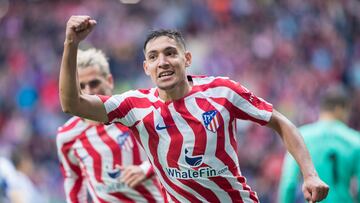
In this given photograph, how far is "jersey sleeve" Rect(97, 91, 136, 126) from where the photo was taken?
527 centimetres

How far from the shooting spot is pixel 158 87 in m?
5.29

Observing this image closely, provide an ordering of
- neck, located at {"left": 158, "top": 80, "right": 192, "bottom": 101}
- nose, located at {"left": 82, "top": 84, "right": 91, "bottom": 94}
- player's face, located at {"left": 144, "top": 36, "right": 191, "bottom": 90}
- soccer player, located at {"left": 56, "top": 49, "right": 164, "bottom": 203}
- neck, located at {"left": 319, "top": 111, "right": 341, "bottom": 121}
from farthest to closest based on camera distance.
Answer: neck, located at {"left": 319, "top": 111, "right": 341, "bottom": 121} → soccer player, located at {"left": 56, "top": 49, "right": 164, "bottom": 203} → nose, located at {"left": 82, "top": 84, "right": 91, "bottom": 94} → neck, located at {"left": 158, "top": 80, "right": 192, "bottom": 101} → player's face, located at {"left": 144, "top": 36, "right": 191, "bottom": 90}

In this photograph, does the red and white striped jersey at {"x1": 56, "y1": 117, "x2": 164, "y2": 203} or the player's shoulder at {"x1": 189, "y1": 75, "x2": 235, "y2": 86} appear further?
the red and white striped jersey at {"x1": 56, "y1": 117, "x2": 164, "y2": 203}

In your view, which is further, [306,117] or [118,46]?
[118,46]

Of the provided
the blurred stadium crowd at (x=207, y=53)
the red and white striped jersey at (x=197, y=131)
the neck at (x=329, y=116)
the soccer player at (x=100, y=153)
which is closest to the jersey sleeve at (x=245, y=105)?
the red and white striped jersey at (x=197, y=131)

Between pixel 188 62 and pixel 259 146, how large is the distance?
29.2 ft

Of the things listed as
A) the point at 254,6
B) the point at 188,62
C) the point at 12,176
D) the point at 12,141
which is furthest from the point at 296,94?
the point at 188,62

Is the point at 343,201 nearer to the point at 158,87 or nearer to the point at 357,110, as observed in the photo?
the point at 158,87

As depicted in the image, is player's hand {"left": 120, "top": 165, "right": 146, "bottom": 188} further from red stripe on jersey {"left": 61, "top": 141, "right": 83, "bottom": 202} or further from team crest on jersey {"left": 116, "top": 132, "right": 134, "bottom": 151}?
red stripe on jersey {"left": 61, "top": 141, "right": 83, "bottom": 202}

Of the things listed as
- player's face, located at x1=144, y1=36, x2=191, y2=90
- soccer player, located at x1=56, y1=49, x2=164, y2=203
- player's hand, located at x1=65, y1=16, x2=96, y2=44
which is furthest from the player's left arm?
soccer player, located at x1=56, y1=49, x2=164, y2=203

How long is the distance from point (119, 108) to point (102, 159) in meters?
1.46

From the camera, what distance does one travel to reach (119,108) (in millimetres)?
5305

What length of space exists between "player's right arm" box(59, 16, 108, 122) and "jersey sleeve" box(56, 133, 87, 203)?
161cm

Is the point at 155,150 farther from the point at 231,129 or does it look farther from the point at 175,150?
the point at 231,129
